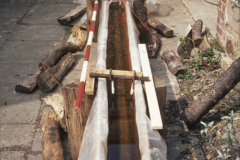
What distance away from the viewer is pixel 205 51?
540 centimetres

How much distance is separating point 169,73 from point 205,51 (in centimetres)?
95

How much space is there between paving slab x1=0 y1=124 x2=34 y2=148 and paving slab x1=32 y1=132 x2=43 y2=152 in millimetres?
89

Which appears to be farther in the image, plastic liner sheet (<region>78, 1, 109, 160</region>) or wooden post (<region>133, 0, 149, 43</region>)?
wooden post (<region>133, 0, 149, 43</region>)

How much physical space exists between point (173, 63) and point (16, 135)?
10.5ft

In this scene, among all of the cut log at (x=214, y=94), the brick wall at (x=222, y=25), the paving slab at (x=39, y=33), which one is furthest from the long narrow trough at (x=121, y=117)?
the paving slab at (x=39, y=33)

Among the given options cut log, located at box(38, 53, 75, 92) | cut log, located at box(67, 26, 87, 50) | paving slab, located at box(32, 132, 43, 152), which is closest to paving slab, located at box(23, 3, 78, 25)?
cut log, located at box(67, 26, 87, 50)

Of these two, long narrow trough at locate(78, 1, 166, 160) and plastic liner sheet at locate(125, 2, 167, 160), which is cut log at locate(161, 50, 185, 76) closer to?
long narrow trough at locate(78, 1, 166, 160)

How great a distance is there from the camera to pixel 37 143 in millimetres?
3729

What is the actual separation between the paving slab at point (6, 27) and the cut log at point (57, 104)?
3.21 m

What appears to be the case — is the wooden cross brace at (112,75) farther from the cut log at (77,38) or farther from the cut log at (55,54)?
the cut log at (77,38)

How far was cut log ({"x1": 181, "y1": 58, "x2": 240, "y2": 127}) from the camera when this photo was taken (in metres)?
3.46

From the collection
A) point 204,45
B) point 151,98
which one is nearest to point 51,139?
point 151,98

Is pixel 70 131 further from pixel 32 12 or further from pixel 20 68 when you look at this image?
pixel 32 12

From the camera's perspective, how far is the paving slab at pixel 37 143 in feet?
11.9
